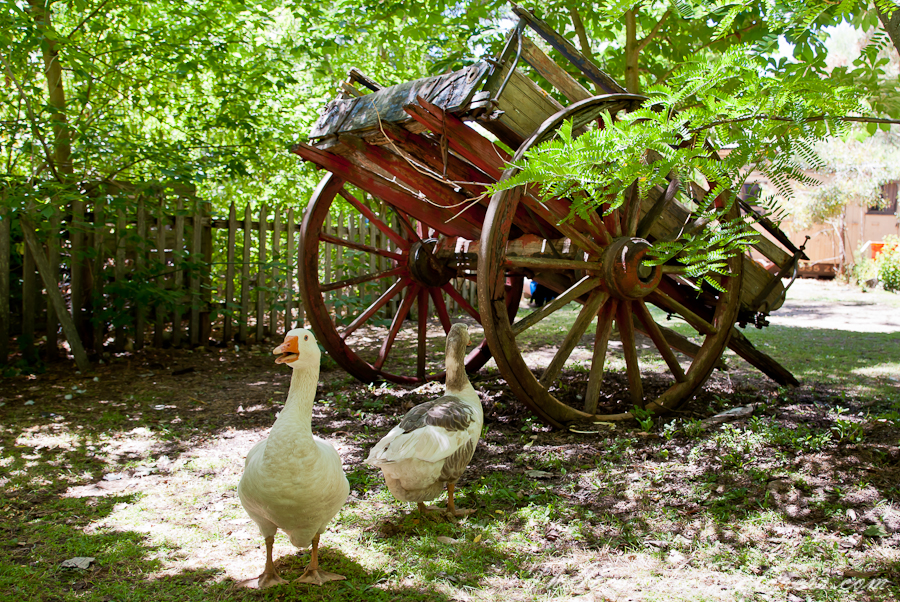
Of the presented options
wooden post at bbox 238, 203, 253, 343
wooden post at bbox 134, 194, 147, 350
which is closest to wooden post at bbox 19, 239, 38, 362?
wooden post at bbox 134, 194, 147, 350

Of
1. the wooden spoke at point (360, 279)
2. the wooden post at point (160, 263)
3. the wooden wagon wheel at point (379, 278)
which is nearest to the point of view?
the wooden wagon wheel at point (379, 278)

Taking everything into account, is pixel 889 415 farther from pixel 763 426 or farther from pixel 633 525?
pixel 633 525

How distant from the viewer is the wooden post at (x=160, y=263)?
6.14 metres

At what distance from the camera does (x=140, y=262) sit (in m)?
6.27

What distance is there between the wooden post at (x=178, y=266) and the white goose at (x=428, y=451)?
4156 millimetres

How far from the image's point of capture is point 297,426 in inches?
87.3

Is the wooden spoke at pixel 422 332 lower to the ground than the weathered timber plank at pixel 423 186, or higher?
lower

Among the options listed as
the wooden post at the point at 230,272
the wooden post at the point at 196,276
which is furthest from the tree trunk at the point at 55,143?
the wooden post at the point at 230,272

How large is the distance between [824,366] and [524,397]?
4132mm

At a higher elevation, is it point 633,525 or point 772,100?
point 772,100

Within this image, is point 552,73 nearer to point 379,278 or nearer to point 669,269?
point 669,269

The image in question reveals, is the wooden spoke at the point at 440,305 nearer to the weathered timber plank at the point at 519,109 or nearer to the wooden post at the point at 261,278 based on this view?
the weathered timber plank at the point at 519,109

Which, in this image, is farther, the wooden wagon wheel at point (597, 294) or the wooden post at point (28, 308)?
the wooden post at point (28, 308)

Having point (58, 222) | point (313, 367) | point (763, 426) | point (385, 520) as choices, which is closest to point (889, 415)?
point (763, 426)
